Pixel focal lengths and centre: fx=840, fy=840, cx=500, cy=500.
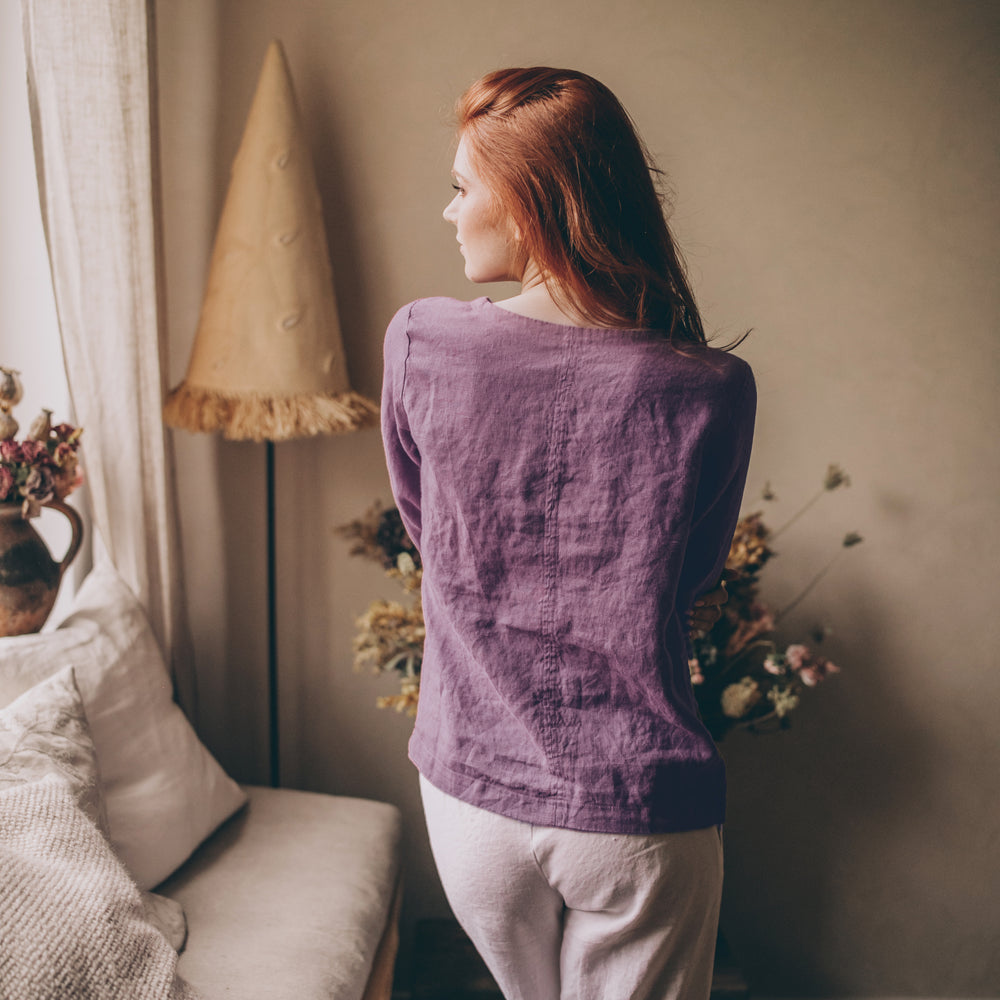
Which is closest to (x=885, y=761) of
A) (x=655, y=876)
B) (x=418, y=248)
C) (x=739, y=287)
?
(x=739, y=287)

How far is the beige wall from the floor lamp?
0.17 metres

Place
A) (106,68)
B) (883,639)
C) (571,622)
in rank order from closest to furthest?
(571,622)
(106,68)
(883,639)

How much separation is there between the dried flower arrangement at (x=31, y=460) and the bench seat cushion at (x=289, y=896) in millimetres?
609

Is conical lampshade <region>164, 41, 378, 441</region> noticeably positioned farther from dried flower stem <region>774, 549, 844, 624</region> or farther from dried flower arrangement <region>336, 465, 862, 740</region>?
dried flower stem <region>774, 549, 844, 624</region>

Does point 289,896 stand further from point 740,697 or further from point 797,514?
point 797,514

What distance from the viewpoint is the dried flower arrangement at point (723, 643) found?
1.46 m

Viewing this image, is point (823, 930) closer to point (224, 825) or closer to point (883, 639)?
point (883, 639)

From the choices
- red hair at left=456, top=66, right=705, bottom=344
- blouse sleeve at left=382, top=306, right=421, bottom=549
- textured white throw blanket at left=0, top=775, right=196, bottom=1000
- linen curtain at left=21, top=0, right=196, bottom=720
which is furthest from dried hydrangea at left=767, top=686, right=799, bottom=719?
linen curtain at left=21, top=0, right=196, bottom=720

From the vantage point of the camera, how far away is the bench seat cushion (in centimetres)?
108

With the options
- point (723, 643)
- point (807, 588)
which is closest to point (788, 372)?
point (807, 588)

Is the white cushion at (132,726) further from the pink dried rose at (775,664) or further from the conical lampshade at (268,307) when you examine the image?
the pink dried rose at (775,664)

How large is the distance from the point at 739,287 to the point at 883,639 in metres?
0.77

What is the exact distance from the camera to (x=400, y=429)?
88 centimetres

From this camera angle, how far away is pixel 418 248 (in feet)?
5.42
